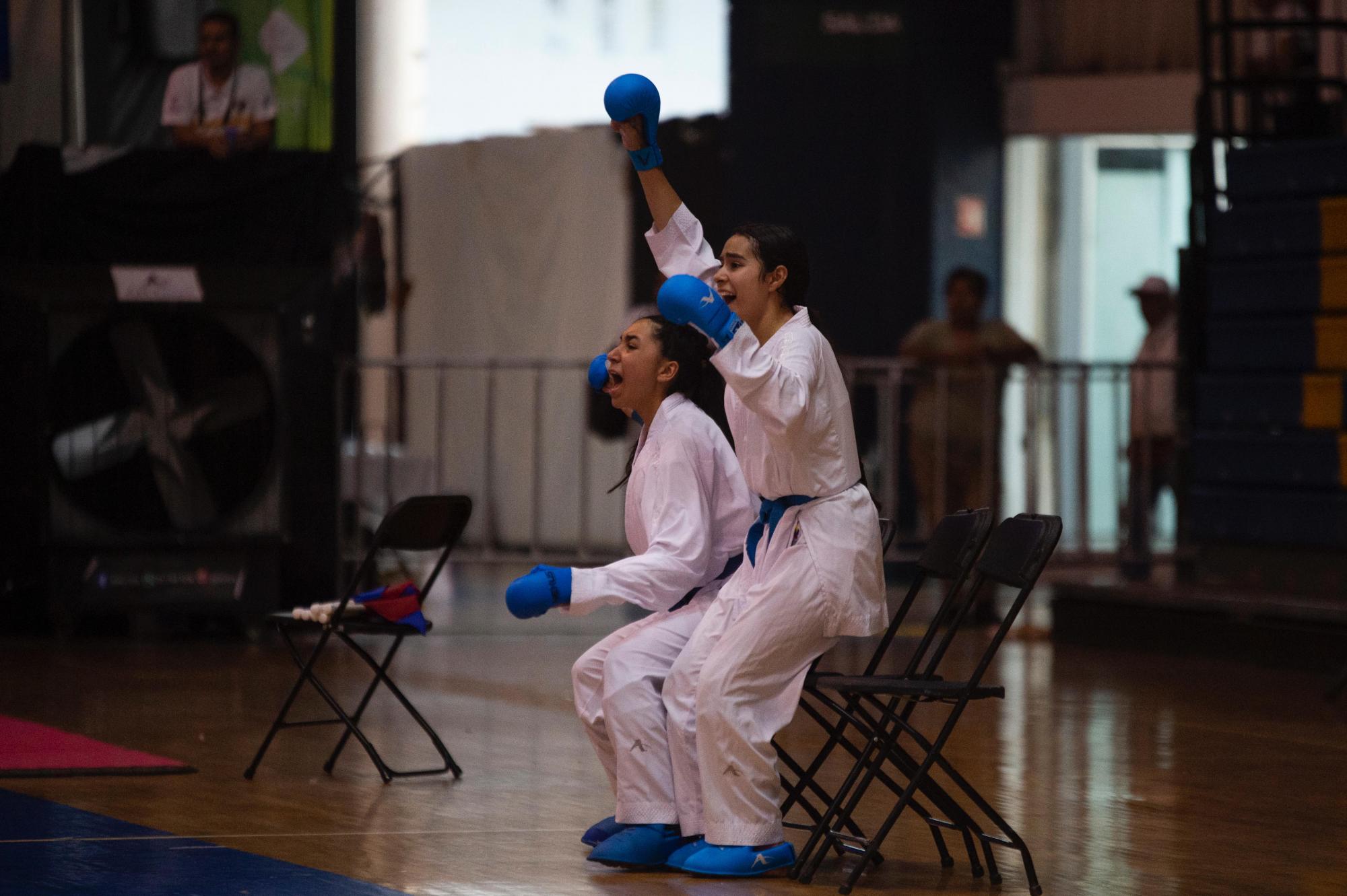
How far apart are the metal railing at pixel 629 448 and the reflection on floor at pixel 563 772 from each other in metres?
1.20

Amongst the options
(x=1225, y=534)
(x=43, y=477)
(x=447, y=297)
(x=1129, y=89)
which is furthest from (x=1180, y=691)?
(x=447, y=297)

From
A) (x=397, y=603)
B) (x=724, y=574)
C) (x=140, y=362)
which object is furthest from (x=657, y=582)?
(x=140, y=362)

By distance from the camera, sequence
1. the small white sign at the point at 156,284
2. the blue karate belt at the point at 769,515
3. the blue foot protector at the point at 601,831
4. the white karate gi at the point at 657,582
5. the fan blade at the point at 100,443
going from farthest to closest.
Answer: the fan blade at the point at 100,443
the small white sign at the point at 156,284
the blue foot protector at the point at 601,831
the white karate gi at the point at 657,582
the blue karate belt at the point at 769,515

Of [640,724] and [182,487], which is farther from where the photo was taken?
[182,487]

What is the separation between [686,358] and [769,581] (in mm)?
764

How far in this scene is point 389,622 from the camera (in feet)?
19.9

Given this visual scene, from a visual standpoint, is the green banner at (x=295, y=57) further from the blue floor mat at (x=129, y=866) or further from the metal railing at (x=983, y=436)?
the blue floor mat at (x=129, y=866)

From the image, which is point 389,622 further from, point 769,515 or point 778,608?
point 778,608

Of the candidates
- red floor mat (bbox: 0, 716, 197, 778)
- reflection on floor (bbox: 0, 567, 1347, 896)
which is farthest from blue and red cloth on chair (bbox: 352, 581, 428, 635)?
red floor mat (bbox: 0, 716, 197, 778)

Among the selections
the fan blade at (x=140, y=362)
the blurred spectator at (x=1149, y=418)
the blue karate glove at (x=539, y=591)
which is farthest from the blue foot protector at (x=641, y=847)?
the blurred spectator at (x=1149, y=418)

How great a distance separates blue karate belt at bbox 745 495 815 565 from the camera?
4551 mm

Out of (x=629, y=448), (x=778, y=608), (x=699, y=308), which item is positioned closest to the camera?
(x=699, y=308)

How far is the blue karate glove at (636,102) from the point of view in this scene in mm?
4699

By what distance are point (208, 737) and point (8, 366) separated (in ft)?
12.2
